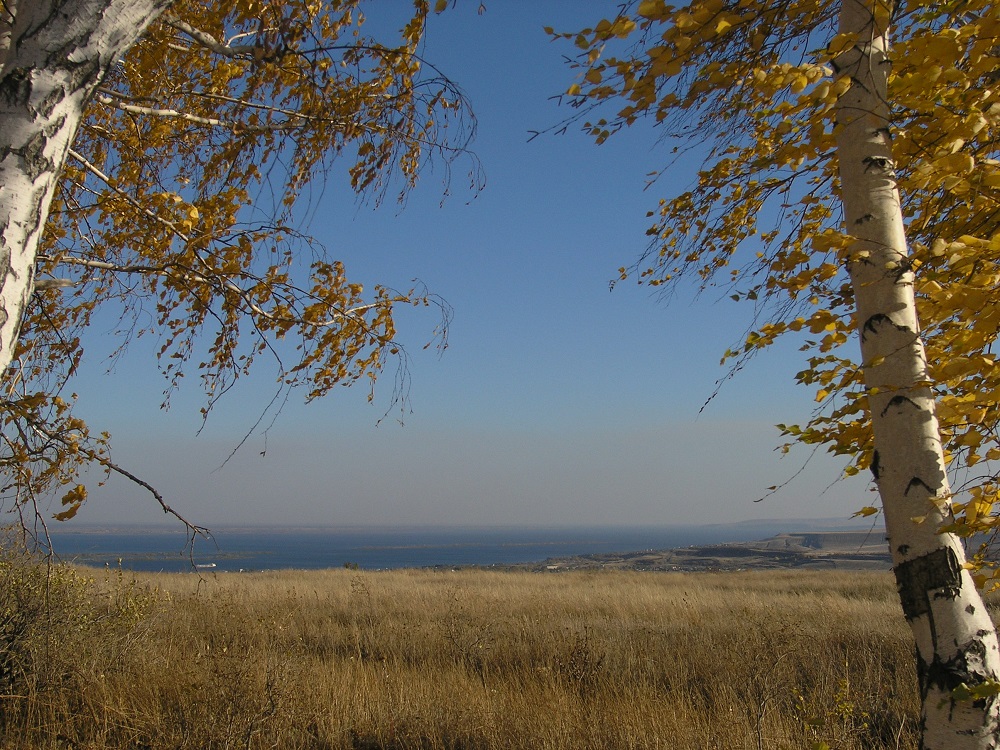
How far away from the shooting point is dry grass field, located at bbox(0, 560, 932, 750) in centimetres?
439

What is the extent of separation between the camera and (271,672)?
5.19 meters

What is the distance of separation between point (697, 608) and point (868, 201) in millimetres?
9505

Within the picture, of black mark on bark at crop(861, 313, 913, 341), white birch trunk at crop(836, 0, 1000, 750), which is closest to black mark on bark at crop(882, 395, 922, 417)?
white birch trunk at crop(836, 0, 1000, 750)

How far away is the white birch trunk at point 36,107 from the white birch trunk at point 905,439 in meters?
2.62

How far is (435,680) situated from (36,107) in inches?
232

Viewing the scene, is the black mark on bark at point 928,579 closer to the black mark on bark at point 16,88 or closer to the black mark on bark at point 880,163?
the black mark on bark at point 880,163

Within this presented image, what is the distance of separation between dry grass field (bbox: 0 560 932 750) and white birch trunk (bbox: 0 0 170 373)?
8.35 feet

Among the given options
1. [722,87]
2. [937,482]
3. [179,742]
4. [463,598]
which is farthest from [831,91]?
[463,598]

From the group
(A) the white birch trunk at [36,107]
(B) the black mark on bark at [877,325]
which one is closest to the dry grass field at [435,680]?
(B) the black mark on bark at [877,325]

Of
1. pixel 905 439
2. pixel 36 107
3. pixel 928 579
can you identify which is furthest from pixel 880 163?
pixel 36 107

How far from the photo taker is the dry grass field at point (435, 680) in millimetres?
4387

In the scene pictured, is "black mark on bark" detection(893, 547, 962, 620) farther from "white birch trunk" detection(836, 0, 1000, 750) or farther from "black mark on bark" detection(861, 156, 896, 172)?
"black mark on bark" detection(861, 156, 896, 172)

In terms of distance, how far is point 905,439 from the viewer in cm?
238

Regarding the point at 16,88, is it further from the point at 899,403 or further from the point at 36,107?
the point at 899,403
